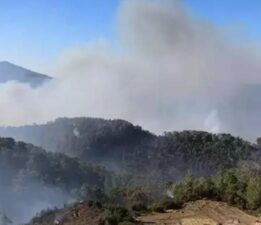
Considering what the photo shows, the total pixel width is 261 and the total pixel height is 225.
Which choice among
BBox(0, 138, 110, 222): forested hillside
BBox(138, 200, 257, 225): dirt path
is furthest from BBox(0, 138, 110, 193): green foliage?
BBox(138, 200, 257, 225): dirt path

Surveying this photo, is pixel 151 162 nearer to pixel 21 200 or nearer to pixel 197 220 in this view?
pixel 21 200

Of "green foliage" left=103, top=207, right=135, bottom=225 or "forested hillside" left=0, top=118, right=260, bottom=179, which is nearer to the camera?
"green foliage" left=103, top=207, right=135, bottom=225

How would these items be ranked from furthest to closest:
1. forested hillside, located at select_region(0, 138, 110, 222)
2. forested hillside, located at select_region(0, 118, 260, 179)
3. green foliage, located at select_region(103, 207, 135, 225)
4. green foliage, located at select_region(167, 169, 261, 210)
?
forested hillside, located at select_region(0, 118, 260, 179)
forested hillside, located at select_region(0, 138, 110, 222)
green foliage, located at select_region(167, 169, 261, 210)
green foliage, located at select_region(103, 207, 135, 225)

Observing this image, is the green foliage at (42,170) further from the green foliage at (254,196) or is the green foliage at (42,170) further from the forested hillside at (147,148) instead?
the green foliage at (254,196)

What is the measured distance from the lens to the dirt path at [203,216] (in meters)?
39.3

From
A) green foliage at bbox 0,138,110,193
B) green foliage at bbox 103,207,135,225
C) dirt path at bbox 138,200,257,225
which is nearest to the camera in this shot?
green foliage at bbox 103,207,135,225

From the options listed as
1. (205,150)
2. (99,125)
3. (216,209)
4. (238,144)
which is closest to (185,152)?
(205,150)

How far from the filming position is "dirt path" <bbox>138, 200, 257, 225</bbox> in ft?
129

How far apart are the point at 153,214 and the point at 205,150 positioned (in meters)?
90.8

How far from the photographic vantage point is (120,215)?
129 feet

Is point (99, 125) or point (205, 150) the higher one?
point (99, 125)

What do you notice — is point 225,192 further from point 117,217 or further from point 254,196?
point 117,217

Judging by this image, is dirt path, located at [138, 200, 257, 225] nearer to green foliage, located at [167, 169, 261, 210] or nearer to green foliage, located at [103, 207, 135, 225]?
green foliage, located at [167, 169, 261, 210]

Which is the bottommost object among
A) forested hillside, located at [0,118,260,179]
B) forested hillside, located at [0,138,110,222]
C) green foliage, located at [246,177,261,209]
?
green foliage, located at [246,177,261,209]
